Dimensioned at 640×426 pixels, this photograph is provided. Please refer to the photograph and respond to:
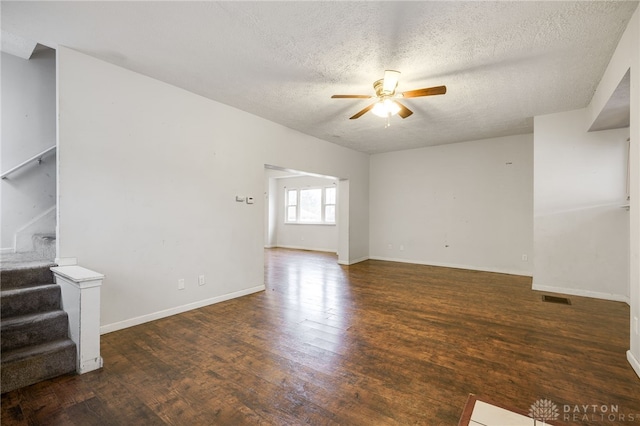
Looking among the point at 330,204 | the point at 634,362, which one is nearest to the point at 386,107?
the point at 634,362

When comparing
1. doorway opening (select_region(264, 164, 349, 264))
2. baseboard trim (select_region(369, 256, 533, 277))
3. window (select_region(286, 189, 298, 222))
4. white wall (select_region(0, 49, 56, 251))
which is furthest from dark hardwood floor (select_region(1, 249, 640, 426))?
window (select_region(286, 189, 298, 222))

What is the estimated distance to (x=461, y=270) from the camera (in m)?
6.03

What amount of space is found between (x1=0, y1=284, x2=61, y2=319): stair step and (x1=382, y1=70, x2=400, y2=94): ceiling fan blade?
3568 millimetres

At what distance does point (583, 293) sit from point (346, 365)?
4157mm

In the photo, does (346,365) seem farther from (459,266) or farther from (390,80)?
(459,266)

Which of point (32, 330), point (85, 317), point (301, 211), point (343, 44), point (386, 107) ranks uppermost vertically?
point (343, 44)

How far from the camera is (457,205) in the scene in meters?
6.29

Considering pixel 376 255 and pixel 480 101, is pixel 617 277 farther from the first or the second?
pixel 376 255

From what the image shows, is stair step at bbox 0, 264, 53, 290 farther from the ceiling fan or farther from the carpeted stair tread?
the ceiling fan

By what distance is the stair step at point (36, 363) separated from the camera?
196cm

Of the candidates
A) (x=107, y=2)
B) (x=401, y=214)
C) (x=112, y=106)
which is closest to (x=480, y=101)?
(x=401, y=214)

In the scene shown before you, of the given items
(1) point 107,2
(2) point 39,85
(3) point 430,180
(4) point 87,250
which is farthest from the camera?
(3) point 430,180

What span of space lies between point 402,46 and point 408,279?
394 centimetres

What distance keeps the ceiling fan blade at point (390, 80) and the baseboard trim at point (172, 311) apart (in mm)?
3328
